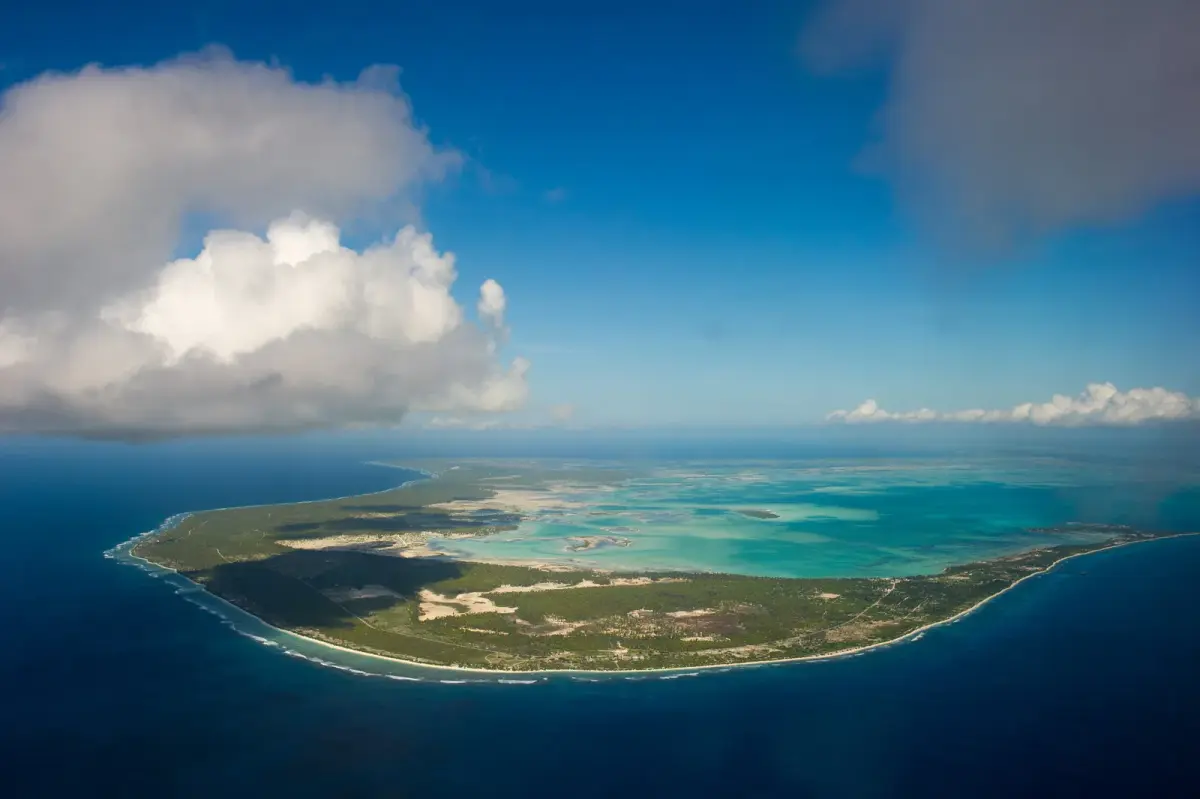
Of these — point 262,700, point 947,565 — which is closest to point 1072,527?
point 947,565

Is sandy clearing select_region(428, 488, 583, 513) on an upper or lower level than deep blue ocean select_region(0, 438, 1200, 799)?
upper

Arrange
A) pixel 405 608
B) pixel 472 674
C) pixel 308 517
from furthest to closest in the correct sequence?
pixel 308 517 → pixel 405 608 → pixel 472 674

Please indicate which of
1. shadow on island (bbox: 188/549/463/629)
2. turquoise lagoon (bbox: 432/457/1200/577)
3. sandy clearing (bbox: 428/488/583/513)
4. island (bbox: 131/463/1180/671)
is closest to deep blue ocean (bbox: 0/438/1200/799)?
island (bbox: 131/463/1180/671)

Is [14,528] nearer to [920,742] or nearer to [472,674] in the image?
[472,674]

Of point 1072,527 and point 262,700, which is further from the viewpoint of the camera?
point 1072,527

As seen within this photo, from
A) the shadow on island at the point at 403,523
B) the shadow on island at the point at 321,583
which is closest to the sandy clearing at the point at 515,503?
the shadow on island at the point at 403,523

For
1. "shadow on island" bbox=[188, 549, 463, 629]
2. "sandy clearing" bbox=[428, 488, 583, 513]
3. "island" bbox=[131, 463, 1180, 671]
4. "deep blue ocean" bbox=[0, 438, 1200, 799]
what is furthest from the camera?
"sandy clearing" bbox=[428, 488, 583, 513]

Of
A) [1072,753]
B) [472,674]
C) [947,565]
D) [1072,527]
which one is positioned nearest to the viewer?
[1072,753]

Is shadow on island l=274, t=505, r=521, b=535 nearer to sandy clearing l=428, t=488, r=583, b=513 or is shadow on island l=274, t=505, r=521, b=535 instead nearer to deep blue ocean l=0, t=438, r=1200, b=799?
sandy clearing l=428, t=488, r=583, b=513
